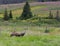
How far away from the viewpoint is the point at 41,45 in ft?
98.7

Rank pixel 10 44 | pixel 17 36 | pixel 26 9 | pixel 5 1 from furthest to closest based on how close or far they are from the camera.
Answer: pixel 5 1, pixel 26 9, pixel 17 36, pixel 10 44

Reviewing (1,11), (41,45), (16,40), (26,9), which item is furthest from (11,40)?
(1,11)

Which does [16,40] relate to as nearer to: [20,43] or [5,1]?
[20,43]

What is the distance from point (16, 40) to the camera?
3241 centimetres

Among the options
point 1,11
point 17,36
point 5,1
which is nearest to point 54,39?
point 17,36

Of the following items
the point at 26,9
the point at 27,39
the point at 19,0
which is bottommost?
the point at 19,0

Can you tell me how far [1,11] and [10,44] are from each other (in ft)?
237

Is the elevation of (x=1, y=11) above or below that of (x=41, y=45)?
below

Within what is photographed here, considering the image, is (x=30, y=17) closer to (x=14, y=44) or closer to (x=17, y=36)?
(x=17, y=36)

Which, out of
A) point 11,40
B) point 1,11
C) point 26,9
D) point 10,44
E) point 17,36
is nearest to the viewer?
point 10,44

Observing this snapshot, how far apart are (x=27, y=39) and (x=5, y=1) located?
107 m

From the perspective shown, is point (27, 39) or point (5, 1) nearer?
point (27, 39)

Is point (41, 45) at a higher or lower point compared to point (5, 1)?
higher

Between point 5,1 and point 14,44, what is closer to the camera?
point 14,44
